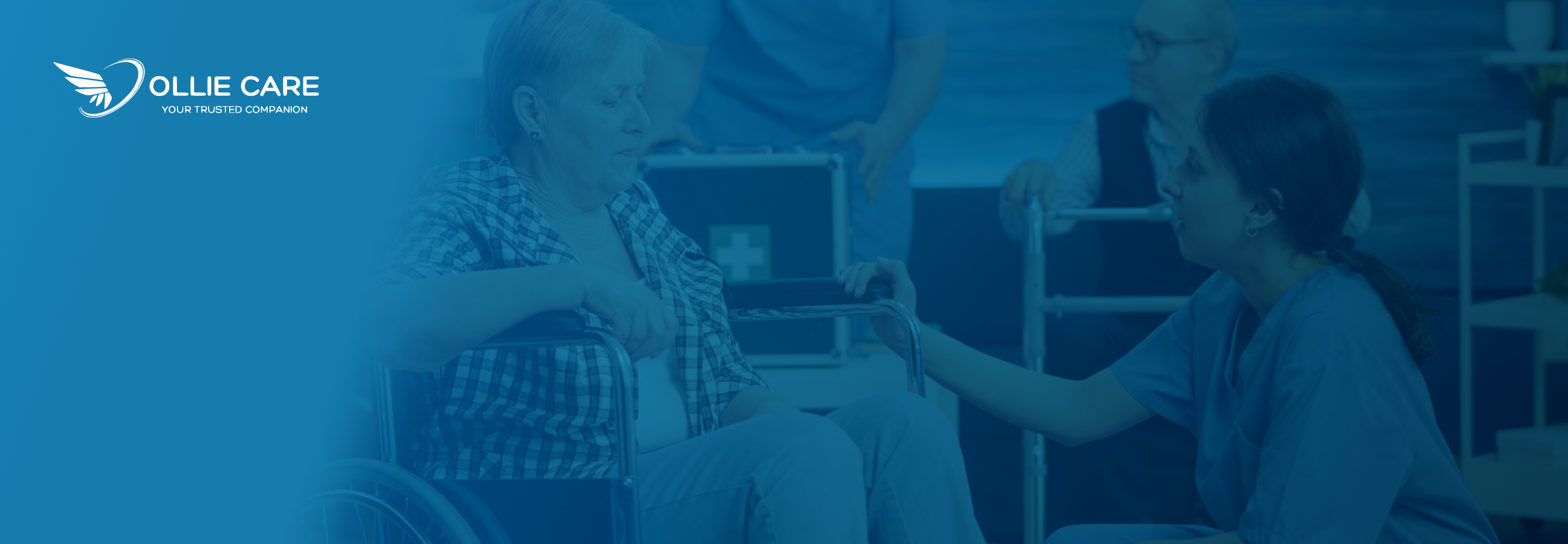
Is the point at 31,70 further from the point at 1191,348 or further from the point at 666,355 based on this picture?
the point at 1191,348

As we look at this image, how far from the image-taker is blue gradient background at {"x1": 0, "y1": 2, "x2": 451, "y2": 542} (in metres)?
1.92

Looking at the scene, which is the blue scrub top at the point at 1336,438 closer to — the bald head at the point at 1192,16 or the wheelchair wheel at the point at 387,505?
the wheelchair wheel at the point at 387,505

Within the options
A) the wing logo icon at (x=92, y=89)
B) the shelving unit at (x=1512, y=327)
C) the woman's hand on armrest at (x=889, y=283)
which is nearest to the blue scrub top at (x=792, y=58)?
the woman's hand on armrest at (x=889, y=283)

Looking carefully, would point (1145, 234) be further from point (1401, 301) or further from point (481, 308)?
point (481, 308)

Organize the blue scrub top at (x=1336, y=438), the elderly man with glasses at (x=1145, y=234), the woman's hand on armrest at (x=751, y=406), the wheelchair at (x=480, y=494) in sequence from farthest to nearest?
the elderly man with glasses at (x=1145, y=234) → the woman's hand on armrest at (x=751, y=406) → the wheelchair at (x=480, y=494) → the blue scrub top at (x=1336, y=438)

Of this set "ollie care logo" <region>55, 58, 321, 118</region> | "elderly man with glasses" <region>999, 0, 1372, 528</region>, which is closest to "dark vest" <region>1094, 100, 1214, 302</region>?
"elderly man with glasses" <region>999, 0, 1372, 528</region>

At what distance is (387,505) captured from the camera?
1119 millimetres

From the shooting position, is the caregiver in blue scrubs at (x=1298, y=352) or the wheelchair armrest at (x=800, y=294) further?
the wheelchair armrest at (x=800, y=294)

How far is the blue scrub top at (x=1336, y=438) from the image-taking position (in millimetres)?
932

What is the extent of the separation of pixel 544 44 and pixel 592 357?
34cm

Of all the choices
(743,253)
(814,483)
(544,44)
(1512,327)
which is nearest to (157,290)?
(743,253)

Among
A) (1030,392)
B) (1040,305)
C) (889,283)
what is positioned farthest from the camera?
(1040,305)

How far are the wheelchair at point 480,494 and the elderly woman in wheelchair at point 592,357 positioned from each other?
1.3 inches

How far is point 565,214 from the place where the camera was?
4.41 feet
